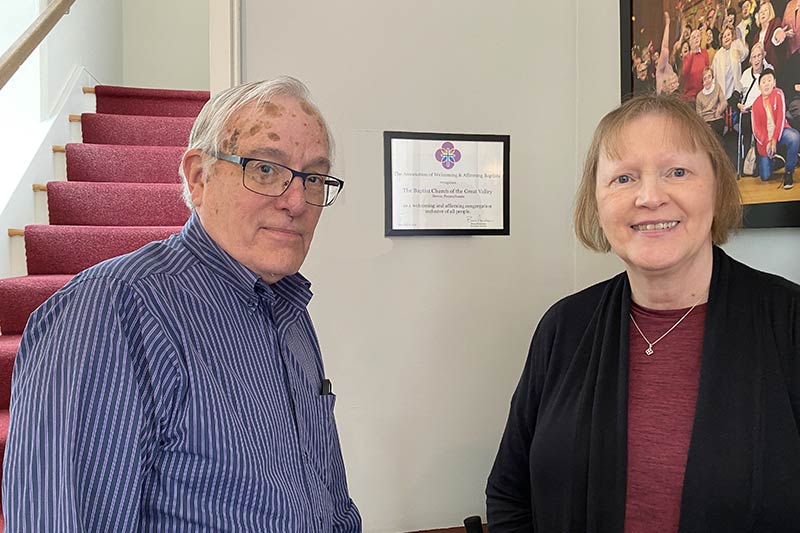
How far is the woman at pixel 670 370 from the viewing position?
1.20 m

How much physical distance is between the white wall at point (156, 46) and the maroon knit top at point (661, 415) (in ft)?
16.1

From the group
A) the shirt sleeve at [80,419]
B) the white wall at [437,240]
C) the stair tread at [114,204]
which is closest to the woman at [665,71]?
the white wall at [437,240]

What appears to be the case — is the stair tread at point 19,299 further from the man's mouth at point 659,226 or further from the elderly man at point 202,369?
the man's mouth at point 659,226

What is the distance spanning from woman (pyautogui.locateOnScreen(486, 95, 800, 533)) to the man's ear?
76 cm

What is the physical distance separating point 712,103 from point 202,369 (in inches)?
50.6

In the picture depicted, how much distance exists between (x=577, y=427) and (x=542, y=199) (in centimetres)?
102

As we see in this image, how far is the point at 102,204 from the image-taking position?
11.1ft

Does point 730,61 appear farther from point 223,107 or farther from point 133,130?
point 133,130

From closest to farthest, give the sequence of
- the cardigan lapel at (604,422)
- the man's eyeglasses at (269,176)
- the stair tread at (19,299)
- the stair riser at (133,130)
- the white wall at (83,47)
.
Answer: the man's eyeglasses at (269,176)
the cardigan lapel at (604,422)
the stair tread at (19,299)
the white wall at (83,47)
the stair riser at (133,130)

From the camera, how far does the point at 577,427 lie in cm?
139

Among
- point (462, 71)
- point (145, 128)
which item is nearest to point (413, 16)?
point (462, 71)

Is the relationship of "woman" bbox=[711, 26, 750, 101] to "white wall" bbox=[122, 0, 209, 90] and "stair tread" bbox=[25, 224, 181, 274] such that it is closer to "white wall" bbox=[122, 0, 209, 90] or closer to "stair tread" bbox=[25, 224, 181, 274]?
"stair tread" bbox=[25, 224, 181, 274]

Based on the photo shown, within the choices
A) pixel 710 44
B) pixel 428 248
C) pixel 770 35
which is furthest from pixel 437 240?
pixel 770 35

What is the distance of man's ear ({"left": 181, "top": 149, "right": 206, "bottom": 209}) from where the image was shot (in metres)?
1.12
